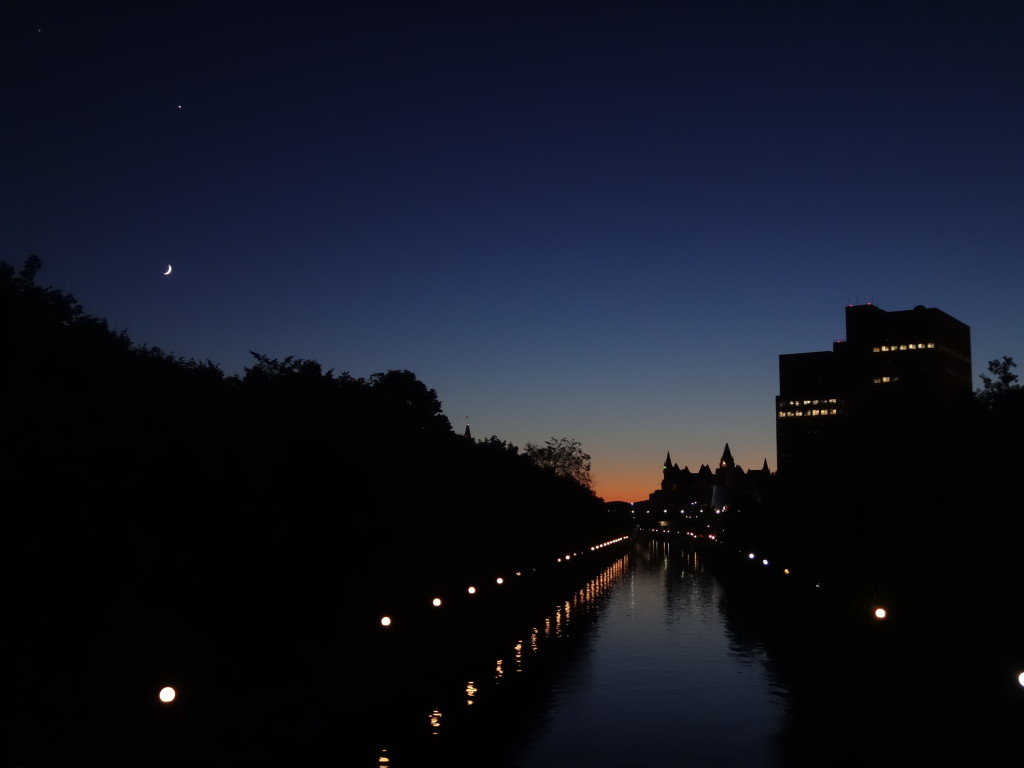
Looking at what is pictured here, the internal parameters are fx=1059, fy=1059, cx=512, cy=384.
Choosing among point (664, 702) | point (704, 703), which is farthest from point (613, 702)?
point (704, 703)

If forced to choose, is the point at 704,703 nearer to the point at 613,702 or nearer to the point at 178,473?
the point at 613,702

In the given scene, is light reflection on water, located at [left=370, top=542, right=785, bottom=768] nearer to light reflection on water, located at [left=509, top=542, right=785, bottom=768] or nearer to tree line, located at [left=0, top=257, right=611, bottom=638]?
light reflection on water, located at [left=509, top=542, right=785, bottom=768]

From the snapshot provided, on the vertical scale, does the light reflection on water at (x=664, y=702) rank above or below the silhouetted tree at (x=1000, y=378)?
below

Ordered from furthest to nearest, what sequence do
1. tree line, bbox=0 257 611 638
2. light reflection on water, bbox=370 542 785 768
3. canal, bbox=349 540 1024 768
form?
light reflection on water, bbox=370 542 785 768
canal, bbox=349 540 1024 768
tree line, bbox=0 257 611 638

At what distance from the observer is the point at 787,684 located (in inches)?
1083

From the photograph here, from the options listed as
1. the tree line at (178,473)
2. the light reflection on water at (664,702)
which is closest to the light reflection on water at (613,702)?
the light reflection on water at (664,702)

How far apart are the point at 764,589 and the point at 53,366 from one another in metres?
47.7

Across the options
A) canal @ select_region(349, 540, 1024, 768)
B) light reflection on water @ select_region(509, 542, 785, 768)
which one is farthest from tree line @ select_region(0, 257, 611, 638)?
light reflection on water @ select_region(509, 542, 785, 768)

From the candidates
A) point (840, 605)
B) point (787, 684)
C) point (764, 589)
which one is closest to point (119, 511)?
point (787, 684)

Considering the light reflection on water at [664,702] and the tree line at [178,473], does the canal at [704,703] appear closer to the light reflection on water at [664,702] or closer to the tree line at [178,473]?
the light reflection on water at [664,702]

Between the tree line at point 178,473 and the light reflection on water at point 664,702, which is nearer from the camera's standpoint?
the tree line at point 178,473

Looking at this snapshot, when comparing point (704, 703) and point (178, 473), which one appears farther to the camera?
point (704, 703)

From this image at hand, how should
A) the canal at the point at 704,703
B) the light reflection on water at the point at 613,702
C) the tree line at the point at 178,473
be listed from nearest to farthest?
the tree line at the point at 178,473, the canal at the point at 704,703, the light reflection on water at the point at 613,702

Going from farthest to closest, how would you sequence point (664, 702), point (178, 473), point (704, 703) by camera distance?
point (664, 702) < point (704, 703) < point (178, 473)
